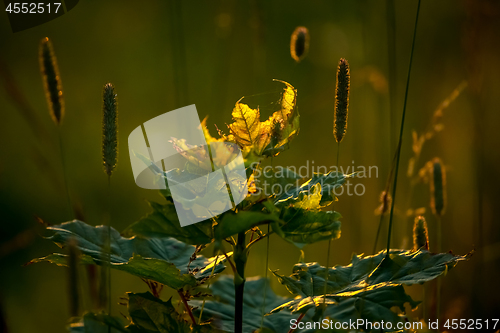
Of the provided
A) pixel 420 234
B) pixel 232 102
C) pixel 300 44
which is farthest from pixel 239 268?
pixel 232 102

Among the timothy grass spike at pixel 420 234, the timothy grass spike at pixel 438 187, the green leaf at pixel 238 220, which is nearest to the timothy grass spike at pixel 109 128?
the green leaf at pixel 238 220

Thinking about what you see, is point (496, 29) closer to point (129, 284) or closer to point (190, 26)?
point (190, 26)

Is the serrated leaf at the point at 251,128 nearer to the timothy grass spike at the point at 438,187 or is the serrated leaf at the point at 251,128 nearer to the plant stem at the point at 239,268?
the plant stem at the point at 239,268

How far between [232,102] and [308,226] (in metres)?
1.56

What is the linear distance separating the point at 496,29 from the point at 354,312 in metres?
1.74

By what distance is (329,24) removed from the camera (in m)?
2.20

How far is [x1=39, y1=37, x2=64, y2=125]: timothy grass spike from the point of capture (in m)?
0.48

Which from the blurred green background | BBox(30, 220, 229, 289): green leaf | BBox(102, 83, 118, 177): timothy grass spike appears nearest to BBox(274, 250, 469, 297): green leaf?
BBox(30, 220, 229, 289): green leaf

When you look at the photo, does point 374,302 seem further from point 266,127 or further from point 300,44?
point 300,44

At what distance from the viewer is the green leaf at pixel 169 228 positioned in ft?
1.44

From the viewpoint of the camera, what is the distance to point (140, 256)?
454 mm

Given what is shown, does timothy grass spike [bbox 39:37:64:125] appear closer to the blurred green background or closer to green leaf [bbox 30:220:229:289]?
green leaf [bbox 30:220:229:289]

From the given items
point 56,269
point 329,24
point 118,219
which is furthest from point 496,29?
point 56,269

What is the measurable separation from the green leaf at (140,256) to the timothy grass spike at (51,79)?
0.15m
